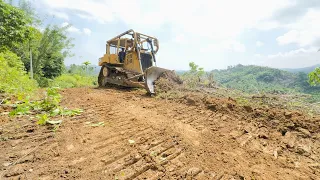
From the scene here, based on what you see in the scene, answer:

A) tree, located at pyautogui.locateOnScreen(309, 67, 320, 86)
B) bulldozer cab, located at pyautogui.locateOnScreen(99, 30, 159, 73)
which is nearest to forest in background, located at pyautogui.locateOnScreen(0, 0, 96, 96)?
bulldozer cab, located at pyautogui.locateOnScreen(99, 30, 159, 73)

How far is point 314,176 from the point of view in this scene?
232 centimetres

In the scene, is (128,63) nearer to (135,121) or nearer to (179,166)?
(135,121)

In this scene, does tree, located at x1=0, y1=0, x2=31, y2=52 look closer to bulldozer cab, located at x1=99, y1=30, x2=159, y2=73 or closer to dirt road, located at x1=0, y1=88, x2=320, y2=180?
bulldozer cab, located at x1=99, y1=30, x2=159, y2=73

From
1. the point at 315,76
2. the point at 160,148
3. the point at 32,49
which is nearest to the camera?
the point at 160,148

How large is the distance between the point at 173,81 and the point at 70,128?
5.19 m

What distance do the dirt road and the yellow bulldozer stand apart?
391 cm

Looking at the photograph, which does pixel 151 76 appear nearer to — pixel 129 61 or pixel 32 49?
pixel 129 61

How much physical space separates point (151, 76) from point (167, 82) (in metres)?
0.68

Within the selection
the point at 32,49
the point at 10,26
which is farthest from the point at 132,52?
the point at 32,49

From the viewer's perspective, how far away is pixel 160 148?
108 inches

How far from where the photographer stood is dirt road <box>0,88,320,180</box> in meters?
2.17

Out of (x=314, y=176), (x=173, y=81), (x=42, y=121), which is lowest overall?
(x=314, y=176)

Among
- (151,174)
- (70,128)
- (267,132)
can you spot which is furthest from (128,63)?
(151,174)

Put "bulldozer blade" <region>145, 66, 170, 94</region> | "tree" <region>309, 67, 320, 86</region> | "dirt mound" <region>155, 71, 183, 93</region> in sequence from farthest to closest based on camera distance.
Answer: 1. "dirt mound" <region>155, 71, 183, 93</region>
2. "bulldozer blade" <region>145, 66, 170, 94</region>
3. "tree" <region>309, 67, 320, 86</region>
